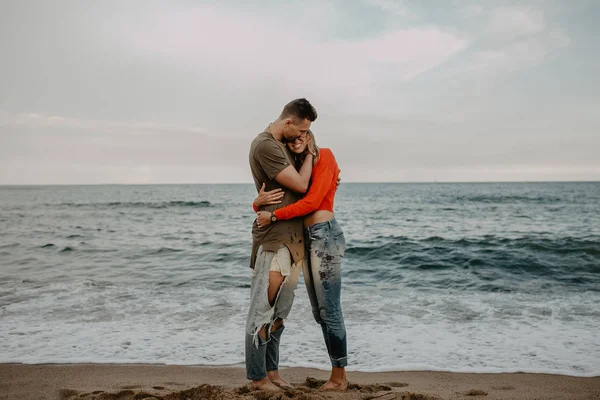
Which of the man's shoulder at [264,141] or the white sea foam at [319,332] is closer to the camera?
the man's shoulder at [264,141]

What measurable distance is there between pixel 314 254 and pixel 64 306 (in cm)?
528

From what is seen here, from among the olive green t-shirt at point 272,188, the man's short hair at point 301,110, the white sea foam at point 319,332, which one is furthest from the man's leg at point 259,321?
the white sea foam at point 319,332

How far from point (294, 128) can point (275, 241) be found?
2.82 feet

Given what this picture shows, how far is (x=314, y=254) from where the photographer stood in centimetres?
361

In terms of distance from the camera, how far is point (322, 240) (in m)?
3.60

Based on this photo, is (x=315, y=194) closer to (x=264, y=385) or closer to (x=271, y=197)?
(x=271, y=197)

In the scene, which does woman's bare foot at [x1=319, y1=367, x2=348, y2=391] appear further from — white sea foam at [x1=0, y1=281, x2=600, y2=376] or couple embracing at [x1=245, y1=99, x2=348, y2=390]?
white sea foam at [x1=0, y1=281, x2=600, y2=376]

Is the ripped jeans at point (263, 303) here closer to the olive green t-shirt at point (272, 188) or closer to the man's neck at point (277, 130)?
the olive green t-shirt at point (272, 188)

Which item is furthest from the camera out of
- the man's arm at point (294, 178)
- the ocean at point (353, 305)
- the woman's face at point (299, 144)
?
the ocean at point (353, 305)

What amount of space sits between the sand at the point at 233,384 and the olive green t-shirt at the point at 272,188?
3.64 ft

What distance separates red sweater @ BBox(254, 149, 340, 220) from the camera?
3.43 m

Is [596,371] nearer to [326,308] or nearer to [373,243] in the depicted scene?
[326,308]

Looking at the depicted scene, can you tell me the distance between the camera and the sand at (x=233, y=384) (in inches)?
140

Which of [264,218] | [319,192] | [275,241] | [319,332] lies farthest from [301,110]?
[319,332]
